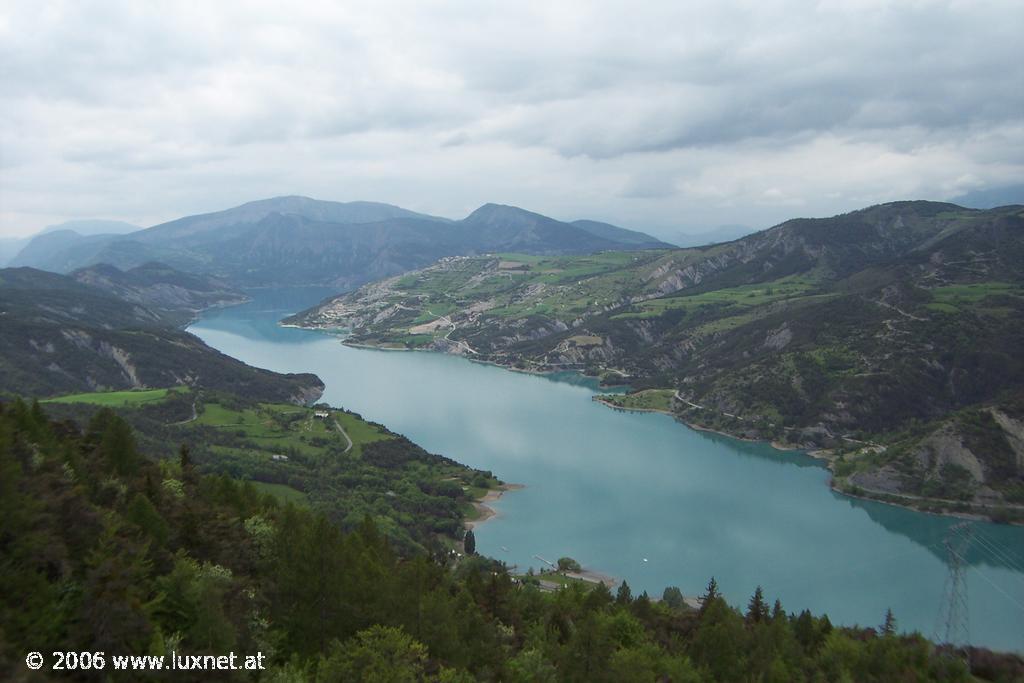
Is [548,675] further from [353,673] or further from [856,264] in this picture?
[856,264]

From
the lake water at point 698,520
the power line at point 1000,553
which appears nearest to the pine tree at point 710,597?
the lake water at point 698,520

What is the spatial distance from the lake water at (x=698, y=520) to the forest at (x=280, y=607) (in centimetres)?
1511

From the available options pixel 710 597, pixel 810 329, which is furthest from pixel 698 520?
pixel 810 329

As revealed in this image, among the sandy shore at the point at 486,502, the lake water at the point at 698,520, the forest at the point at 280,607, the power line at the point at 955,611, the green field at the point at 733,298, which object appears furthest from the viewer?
the green field at the point at 733,298

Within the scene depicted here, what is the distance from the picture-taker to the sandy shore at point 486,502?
163 ft

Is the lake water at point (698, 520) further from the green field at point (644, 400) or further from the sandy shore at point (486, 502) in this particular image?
the green field at point (644, 400)

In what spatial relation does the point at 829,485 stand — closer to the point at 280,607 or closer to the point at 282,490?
the point at 282,490

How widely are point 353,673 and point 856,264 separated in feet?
508

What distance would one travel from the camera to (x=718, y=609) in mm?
24250

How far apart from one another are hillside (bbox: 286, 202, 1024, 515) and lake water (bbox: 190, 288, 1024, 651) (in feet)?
20.2

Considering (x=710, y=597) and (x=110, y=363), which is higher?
(x=110, y=363)

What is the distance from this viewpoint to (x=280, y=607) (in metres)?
15.2

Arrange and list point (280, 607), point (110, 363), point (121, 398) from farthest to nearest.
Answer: point (110, 363), point (121, 398), point (280, 607)

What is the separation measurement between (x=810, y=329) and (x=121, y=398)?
84.8 meters
